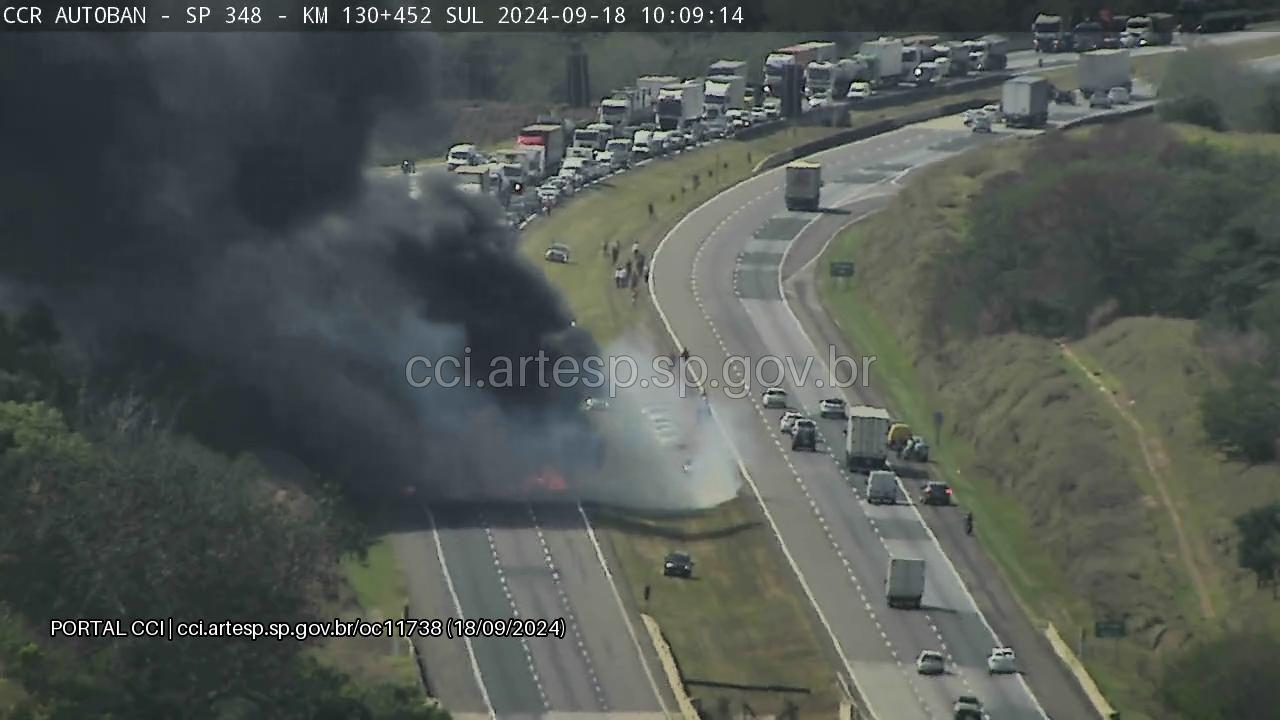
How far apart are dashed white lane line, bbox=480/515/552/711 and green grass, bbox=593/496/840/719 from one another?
3969 millimetres

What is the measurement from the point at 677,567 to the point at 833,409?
22.1 m

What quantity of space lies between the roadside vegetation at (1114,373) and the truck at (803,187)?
4.50 metres

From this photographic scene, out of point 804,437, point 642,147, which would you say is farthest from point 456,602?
point 642,147

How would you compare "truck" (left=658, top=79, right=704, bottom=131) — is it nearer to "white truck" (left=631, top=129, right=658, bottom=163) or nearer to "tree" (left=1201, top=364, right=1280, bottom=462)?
"white truck" (left=631, top=129, right=658, bottom=163)

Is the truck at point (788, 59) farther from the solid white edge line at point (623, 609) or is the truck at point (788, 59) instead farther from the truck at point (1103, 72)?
the solid white edge line at point (623, 609)

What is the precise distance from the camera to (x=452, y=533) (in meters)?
93.6

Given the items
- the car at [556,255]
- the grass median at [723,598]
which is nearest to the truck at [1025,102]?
the car at [556,255]

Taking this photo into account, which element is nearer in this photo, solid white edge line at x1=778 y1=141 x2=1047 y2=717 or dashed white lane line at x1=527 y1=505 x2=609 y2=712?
dashed white lane line at x1=527 y1=505 x2=609 y2=712

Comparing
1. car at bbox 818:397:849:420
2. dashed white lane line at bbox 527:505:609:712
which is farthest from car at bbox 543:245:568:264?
dashed white lane line at bbox 527:505:609:712

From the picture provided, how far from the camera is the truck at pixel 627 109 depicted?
565 ft

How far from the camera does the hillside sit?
91.4m

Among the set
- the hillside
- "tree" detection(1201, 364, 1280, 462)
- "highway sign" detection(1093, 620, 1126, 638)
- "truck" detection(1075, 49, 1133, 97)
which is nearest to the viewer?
"highway sign" detection(1093, 620, 1126, 638)

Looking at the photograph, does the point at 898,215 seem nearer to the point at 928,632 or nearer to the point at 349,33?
the point at 349,33

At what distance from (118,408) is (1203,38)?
414 feet
